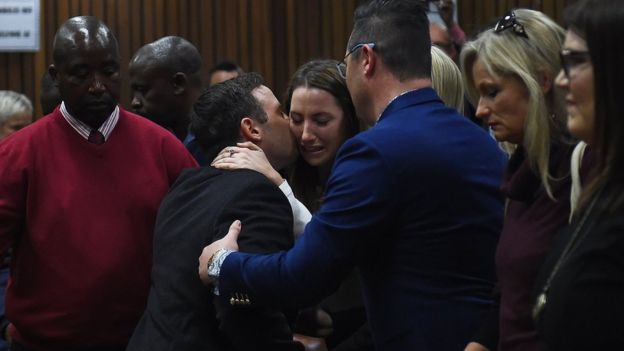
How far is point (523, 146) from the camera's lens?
7.10 feet

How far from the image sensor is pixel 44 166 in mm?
2854

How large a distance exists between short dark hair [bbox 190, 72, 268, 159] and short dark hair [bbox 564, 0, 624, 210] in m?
1.25

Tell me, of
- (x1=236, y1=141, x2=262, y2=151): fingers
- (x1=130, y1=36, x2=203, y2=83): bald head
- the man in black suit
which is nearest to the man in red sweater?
the man in black suit

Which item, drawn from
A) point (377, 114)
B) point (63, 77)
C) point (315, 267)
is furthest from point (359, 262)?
point (63, 77)

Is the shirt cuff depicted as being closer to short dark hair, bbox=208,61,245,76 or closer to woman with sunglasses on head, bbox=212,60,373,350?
woman with sunglasses on head, bbox=212,60,373,350

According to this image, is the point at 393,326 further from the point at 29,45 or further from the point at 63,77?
the point at 29,45

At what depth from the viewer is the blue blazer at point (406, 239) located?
2.27 metres

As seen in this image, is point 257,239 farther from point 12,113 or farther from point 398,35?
point 12,113

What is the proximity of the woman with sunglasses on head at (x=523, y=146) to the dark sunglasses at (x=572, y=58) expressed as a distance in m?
0.31

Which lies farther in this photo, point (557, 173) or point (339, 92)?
point (339, 92)

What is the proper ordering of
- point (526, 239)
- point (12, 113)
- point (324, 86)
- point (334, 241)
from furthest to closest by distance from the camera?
point (12, 113)
point (324, 86)
point (334, 241)
point (526, 239)

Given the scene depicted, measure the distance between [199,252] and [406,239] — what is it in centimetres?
52

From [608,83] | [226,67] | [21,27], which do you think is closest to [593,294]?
[608,83]

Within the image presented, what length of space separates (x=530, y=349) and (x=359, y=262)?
19.7 inches
